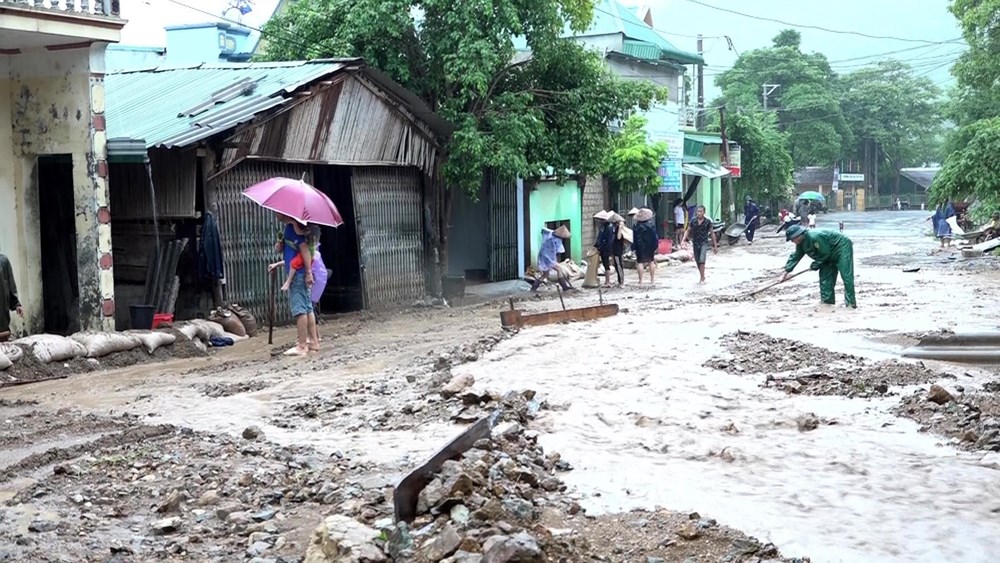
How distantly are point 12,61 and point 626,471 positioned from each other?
9.76 metres

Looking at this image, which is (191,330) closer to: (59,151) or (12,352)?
(12,352)

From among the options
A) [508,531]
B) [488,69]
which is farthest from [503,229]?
[508,531]

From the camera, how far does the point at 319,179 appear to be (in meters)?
16.7

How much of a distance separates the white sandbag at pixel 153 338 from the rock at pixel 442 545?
7.60 meters

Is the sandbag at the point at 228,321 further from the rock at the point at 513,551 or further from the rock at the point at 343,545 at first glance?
the rock at the point at 513,551

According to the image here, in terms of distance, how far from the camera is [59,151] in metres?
12.4

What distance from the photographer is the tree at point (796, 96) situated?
62.2m

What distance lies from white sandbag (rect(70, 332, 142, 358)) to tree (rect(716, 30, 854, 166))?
52596mm

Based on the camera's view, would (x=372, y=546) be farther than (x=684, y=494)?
No

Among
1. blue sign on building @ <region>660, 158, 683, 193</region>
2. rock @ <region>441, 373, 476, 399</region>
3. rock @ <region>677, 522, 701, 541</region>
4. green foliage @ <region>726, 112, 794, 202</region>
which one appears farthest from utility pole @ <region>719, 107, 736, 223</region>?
rock @ <region>677, 522, 701, 541</region>

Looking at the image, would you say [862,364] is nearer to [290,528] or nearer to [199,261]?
[290,528]

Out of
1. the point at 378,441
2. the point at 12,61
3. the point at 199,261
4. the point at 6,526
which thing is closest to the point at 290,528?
the point at 6,526

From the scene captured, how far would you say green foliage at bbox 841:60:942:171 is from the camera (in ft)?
226

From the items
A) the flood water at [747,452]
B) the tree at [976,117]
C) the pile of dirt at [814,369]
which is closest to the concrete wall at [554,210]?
the tree at [976,117]
